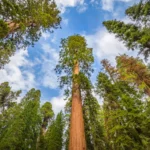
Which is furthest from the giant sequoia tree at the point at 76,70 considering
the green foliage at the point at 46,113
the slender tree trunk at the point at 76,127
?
the green foliage at the point at 46,113

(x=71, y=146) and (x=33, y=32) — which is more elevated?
(x=33, y=32)

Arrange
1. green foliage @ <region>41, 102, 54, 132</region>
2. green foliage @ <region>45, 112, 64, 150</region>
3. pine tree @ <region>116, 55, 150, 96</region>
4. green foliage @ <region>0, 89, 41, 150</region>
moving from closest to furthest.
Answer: pine tree @ <region>116, 55, 150, 96</region>, green foliage @ <region>0, 89, 41, 150</region>, green foliage @ <region>45, 112, 64, 150</region>, green foliage @ <region>41, 102, 54, 132</region>

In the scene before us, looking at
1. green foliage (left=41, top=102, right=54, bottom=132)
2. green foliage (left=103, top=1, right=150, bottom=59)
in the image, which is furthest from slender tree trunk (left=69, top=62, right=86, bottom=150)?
green foliage (left=41, top=102, right=54, bottom=132)

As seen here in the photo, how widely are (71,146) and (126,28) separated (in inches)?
355

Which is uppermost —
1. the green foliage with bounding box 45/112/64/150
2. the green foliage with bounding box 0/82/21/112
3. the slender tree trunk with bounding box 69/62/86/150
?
the green foliage with bounding box 0/82/21/112

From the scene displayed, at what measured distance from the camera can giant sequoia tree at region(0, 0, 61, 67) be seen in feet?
28.8

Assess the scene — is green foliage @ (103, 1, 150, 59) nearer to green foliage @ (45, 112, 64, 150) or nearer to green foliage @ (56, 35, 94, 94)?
green foliage @ (56, 35, 94, 94)

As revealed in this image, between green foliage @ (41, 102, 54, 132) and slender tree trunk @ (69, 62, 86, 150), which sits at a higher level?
green foliage @ (41, 102, 54, 132)

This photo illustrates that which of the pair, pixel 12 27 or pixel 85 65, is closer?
pixel 12 27

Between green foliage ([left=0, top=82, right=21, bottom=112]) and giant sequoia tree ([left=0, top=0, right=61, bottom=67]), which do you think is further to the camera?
green foliage ([left=0, top=82, right=21, bottom=112])

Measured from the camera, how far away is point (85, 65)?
1478cm

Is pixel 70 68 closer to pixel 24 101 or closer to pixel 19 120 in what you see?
pixel 19 120

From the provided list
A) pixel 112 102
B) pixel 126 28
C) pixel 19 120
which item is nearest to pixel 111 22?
pixel 126 28

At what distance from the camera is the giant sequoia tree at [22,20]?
8.77 m
